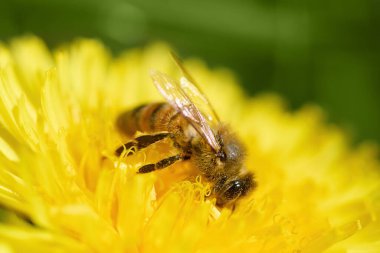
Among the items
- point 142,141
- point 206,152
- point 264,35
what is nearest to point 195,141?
point 206,152

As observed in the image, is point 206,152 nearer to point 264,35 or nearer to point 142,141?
point 142,141

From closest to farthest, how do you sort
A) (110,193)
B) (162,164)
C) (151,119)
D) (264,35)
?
(110,193) → (162,164) → (151,119) → (264,35)

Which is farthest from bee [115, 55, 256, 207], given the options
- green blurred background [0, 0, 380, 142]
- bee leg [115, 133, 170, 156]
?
green blurred background [0, 0, 380, 142]

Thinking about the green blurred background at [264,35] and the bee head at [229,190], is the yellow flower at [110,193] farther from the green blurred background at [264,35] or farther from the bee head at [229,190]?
the green blurred background at [264,35]

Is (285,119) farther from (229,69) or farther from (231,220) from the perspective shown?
(231,220)

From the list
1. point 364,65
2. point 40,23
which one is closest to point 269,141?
point 364,65

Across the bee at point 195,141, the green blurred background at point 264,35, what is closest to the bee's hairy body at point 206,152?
the bee at point 195,141
